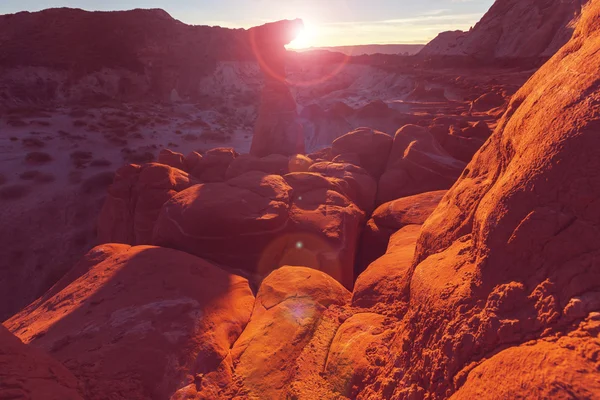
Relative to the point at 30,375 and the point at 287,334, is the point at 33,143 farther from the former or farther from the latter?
the point at 287,334

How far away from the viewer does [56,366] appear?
9.20 ft

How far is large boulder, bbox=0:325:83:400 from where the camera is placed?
2.28 meters

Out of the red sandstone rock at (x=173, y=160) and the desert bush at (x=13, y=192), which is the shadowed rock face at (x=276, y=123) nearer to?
the red sandstone rock at (x=173, y=160)

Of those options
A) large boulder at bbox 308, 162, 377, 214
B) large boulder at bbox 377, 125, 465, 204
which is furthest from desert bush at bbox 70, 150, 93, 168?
large boulder at bbox 377, 125, 465, 204

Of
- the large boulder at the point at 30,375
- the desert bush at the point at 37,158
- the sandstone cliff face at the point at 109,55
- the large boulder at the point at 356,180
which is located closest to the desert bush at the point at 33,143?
the desert bush at the point at 37,158

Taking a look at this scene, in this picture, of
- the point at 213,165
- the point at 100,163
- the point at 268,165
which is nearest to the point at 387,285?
the point at 268,165

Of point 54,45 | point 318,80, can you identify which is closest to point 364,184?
point 54,45

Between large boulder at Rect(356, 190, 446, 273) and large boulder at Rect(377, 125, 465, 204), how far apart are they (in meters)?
1.54

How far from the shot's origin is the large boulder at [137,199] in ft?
27.6

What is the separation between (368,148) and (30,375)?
32.8 feet

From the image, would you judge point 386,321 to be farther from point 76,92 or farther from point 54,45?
point 54,45

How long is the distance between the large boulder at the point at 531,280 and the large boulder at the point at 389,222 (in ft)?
13.4

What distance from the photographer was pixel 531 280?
218cm

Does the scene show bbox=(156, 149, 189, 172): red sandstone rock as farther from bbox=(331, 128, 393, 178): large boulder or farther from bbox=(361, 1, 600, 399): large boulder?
bbox=(361, 1, 600, 399): large boulder
